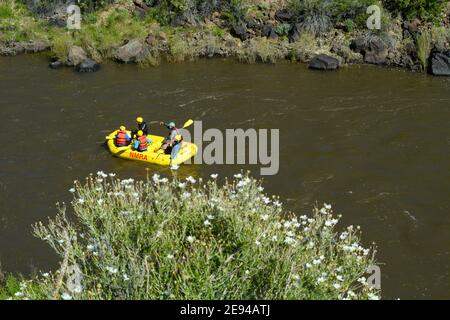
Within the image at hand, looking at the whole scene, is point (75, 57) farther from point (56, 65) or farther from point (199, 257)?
point (199, 257)

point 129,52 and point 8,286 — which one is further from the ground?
point 129,52

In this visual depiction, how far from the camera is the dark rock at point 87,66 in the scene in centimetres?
2483

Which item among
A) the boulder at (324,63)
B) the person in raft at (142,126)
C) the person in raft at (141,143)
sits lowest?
the person in raft at (141,143)

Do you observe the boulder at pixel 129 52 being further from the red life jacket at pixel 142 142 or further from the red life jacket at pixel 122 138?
the red life jacket at pixel 142 142

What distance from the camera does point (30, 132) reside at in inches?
769

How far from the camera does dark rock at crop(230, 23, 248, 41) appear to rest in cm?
2678

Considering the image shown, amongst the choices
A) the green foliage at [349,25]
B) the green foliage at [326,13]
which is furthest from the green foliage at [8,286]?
the green foliage at [349,25]

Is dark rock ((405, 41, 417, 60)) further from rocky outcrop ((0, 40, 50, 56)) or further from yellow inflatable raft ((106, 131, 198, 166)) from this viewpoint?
rocky outcrop ((0, 40, 50, 56))

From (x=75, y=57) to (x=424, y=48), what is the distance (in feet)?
46.1

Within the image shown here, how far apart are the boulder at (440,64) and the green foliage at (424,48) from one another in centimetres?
23

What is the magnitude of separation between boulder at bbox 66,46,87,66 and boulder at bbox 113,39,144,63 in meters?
1.37

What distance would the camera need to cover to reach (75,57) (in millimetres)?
25422

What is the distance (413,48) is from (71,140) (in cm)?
1400

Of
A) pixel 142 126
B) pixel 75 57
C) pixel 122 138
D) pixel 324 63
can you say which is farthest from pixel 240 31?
pixel 122 138
